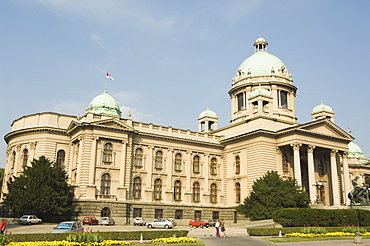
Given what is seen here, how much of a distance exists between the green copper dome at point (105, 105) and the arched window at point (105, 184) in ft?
34.4

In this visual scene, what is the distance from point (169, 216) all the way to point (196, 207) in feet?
18.9

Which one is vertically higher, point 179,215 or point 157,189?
point 157,189

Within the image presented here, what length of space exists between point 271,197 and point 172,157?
19.0 meters

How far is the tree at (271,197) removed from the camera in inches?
2180

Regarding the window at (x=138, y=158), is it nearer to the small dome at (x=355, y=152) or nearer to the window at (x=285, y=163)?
the window at (x=285, y=163)

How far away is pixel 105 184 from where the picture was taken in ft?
194

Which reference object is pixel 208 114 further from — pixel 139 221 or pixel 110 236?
pixel 110 236

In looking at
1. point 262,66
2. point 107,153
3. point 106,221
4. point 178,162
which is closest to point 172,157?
point 178,162

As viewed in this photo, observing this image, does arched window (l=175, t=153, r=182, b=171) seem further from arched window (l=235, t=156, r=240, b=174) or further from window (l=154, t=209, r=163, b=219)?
arched window (l=235, t=156, r=240, b=174)

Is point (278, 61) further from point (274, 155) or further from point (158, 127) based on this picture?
point (158, 127)

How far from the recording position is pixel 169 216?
63188 millimetres

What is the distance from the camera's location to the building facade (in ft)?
194

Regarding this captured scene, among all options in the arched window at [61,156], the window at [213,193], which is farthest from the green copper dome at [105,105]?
the window at [213,193]

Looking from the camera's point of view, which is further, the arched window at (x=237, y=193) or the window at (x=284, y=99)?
the window at (x=284, y=99)
